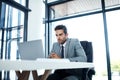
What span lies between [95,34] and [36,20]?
1653 millimetres

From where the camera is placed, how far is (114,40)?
12.2 ft

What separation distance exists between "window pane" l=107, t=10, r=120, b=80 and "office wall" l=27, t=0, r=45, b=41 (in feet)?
6.07

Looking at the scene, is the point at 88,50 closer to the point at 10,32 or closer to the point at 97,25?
the point at 97,25

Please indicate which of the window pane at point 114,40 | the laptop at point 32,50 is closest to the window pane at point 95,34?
the window pane at point 114,40

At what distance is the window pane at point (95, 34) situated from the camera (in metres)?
3.72

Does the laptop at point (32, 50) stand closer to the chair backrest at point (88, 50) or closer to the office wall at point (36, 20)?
the chair backrest at point (88, 50)

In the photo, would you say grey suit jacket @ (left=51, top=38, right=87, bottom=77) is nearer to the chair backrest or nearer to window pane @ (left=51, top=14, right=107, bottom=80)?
the chair backrest

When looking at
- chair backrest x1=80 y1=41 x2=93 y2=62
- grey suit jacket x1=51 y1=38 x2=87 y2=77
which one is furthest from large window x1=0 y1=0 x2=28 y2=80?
chair backrest x1=80 y1=41 x2=93 y2=62

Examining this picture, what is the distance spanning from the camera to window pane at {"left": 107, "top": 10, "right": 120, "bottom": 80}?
3596mm

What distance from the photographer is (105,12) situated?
3895 mm

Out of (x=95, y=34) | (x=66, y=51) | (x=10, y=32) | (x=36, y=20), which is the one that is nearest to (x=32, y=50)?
(x=66, y=51)

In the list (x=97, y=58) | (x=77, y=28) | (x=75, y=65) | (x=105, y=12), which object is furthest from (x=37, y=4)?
(x=75, y=65)

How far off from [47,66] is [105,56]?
120 inches

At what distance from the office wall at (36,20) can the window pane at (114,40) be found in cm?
185
